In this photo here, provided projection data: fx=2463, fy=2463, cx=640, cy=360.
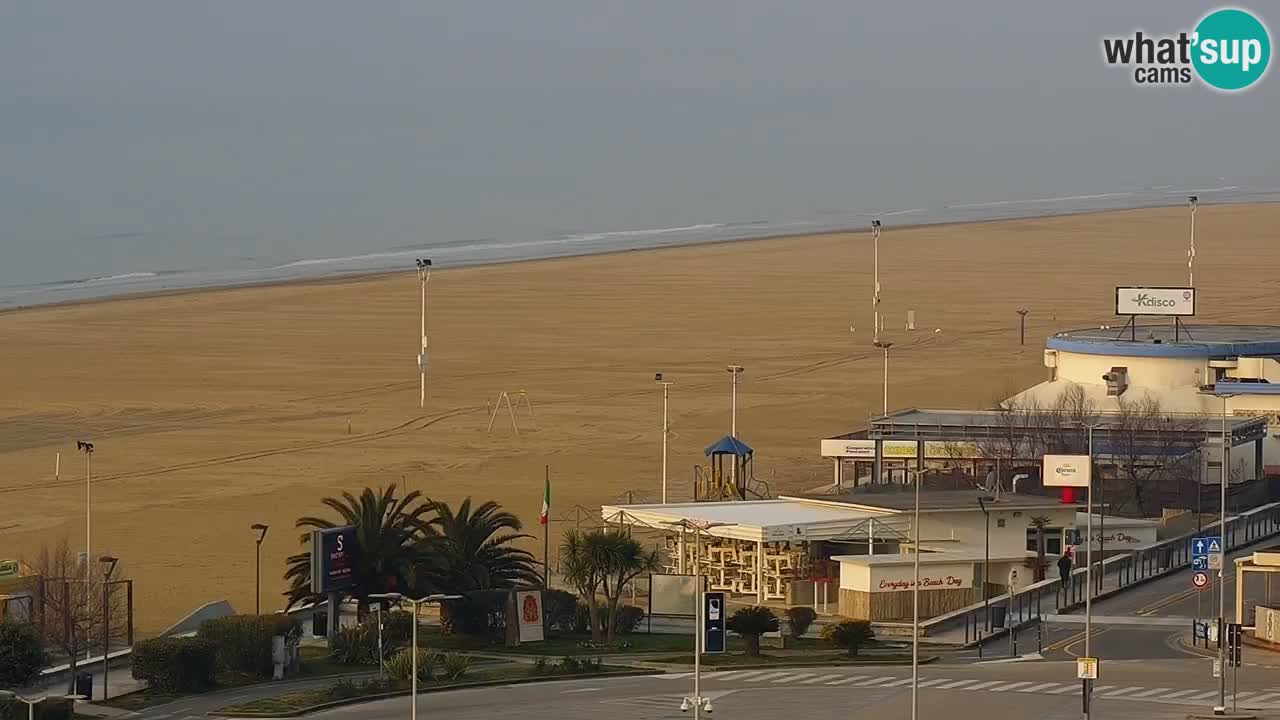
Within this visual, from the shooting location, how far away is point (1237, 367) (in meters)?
101

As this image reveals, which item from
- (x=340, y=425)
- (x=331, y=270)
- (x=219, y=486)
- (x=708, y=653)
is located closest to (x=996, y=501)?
(x=708, y=653)

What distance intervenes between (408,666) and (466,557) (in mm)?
9359

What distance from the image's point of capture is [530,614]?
6819 centimetres

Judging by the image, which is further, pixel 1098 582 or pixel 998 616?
pixel 1098 582

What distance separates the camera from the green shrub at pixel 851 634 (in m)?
65.4

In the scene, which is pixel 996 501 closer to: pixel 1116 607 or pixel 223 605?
pixel 1116 607

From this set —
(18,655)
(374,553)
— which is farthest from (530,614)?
(18,655)

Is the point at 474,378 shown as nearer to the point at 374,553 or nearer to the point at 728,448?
the point at 728,448

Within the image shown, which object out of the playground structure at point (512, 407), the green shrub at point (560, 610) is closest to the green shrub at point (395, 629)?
the green shrub at point (560, 610)

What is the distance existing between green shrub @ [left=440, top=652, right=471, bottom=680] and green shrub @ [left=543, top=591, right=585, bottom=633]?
26.1 ft

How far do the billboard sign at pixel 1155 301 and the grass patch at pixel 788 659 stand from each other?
147 feet

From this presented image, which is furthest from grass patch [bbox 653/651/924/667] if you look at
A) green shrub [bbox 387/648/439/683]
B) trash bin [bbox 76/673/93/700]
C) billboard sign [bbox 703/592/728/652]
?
trash bin [bbox 76/673/93/700]

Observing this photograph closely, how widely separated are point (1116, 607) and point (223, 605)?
26278mm

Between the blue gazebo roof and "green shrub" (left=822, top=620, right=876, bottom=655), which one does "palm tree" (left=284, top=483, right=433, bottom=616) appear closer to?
"green shrub" (left=822, top=620, right=876, bottom=655)
